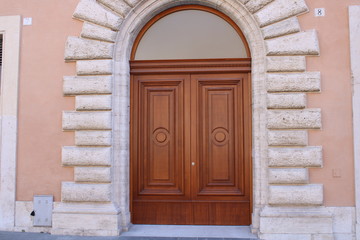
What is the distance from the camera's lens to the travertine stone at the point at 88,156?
5.39 metres

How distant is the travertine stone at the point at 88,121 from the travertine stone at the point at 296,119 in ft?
8.64

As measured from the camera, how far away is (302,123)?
517 cm

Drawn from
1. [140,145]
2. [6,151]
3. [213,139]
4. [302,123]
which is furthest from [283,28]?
[6,151]

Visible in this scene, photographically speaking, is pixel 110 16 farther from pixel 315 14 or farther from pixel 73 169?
pixel 315 14

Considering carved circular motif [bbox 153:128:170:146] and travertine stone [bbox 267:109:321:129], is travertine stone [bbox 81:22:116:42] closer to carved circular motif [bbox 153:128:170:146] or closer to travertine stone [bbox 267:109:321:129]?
carved circular motif [bbox 153:128:170:146]

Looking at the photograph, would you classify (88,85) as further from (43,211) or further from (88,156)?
(43,211)

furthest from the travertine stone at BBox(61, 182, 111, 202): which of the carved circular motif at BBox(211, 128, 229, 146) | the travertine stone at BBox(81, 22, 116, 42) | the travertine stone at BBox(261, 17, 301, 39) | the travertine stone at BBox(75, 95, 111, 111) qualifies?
the travertine stone at BBox(261, 17, 301, 39)

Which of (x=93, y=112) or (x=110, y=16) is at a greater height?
(x=110, y=16)

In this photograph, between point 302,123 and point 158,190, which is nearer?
point 302,123

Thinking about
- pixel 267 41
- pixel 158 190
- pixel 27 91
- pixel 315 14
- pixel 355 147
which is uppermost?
pixel 315 14

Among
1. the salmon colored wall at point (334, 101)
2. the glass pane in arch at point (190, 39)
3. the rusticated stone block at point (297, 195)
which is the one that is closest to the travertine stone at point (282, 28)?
the salmon colored wall at point (334, 101)

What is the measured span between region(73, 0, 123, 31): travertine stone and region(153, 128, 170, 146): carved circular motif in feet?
6.19

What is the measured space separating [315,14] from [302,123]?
1.78m

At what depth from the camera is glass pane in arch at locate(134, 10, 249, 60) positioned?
577cm
